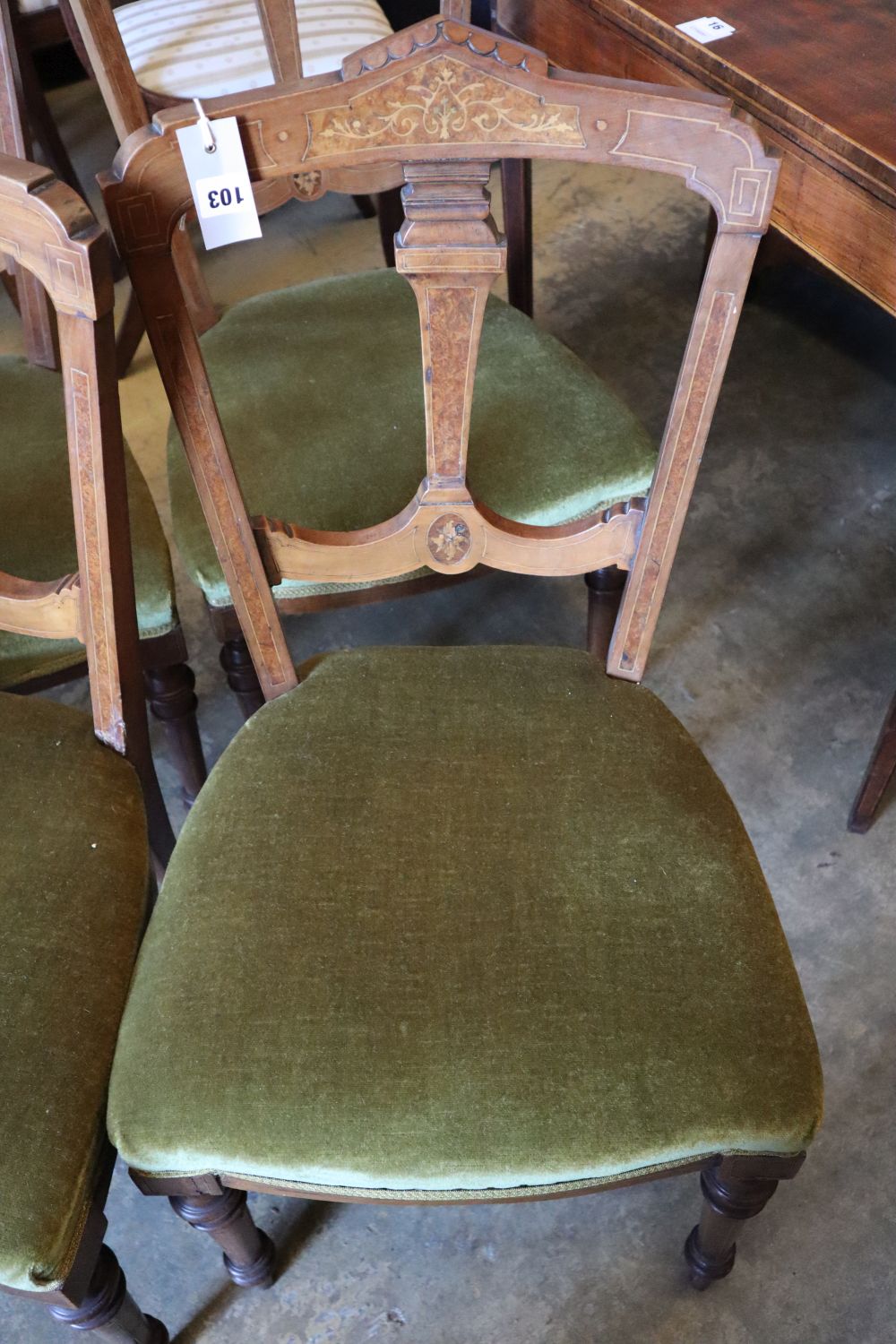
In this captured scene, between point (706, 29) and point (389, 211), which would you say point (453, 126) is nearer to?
point (706, 29)

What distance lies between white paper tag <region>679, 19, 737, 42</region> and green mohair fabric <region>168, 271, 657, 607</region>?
0.36 metres

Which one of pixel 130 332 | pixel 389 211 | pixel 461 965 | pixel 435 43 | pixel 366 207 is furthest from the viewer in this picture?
pixel 366 207

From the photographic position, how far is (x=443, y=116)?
0.65m

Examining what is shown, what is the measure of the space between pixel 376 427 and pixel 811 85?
56cm

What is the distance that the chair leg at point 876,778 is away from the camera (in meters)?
1.19

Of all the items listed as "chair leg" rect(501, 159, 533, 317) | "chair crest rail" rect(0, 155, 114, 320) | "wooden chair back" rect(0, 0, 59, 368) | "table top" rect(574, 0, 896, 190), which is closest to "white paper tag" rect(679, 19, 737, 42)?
"table top" rect(574, 0, 896, 190)

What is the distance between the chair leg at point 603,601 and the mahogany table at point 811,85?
1.23 feet

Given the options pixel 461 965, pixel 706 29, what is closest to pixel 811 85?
pixel 706 29

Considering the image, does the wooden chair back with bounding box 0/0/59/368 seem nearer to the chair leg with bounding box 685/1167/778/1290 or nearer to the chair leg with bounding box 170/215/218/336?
the chair leg with bounding box 170/215/218/336

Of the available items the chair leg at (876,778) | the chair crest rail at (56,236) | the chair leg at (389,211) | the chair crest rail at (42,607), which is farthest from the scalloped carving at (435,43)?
the chair leg at (389,211)

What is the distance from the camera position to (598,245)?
2189mm

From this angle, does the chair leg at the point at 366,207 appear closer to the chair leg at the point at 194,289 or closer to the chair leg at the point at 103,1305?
the chair leg at the point at 194,289

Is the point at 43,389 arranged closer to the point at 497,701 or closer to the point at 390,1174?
the point at 497,701

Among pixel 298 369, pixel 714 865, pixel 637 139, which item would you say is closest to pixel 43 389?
pixel 298 369
